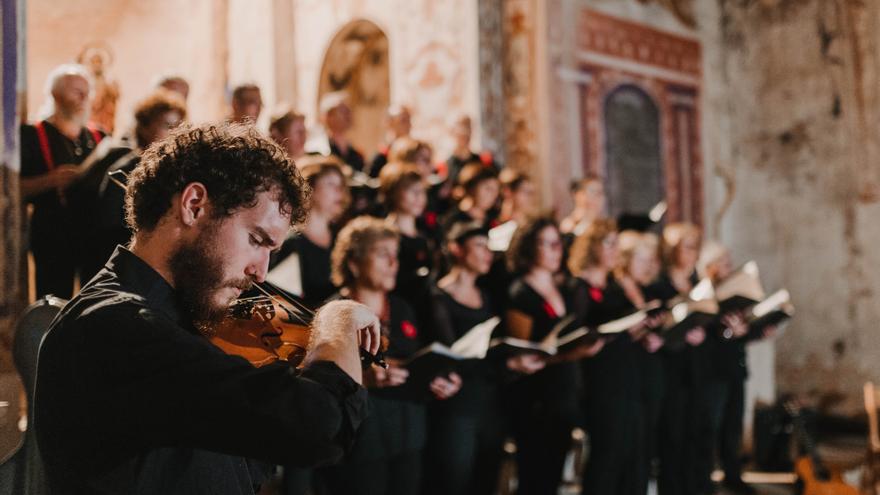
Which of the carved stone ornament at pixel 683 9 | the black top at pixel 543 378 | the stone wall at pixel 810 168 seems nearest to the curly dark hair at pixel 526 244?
the black top at pixel 543 378

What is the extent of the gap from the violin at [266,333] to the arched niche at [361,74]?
8.10 meters

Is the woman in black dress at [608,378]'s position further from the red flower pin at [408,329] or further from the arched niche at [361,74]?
the arched niche at [361,74]

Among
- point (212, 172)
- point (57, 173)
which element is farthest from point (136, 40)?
point (212, 172)

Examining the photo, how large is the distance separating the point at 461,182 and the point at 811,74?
19.8 ft

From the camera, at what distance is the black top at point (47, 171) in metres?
3.94

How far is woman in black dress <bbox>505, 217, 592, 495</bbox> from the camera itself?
482 centimetres

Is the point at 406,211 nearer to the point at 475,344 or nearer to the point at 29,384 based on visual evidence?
the point at 475,344

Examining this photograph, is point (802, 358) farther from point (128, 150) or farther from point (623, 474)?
point (128, 150)

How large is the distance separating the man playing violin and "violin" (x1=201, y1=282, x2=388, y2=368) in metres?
0.12

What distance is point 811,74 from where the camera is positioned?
10.5 m

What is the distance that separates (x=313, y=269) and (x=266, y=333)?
2.61 meters

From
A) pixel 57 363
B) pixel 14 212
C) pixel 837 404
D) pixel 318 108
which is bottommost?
pixel 837 404

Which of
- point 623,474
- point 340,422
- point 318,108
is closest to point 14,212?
point 340,422

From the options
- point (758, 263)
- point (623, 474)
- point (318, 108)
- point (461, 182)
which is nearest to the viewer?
point (623, 474)
